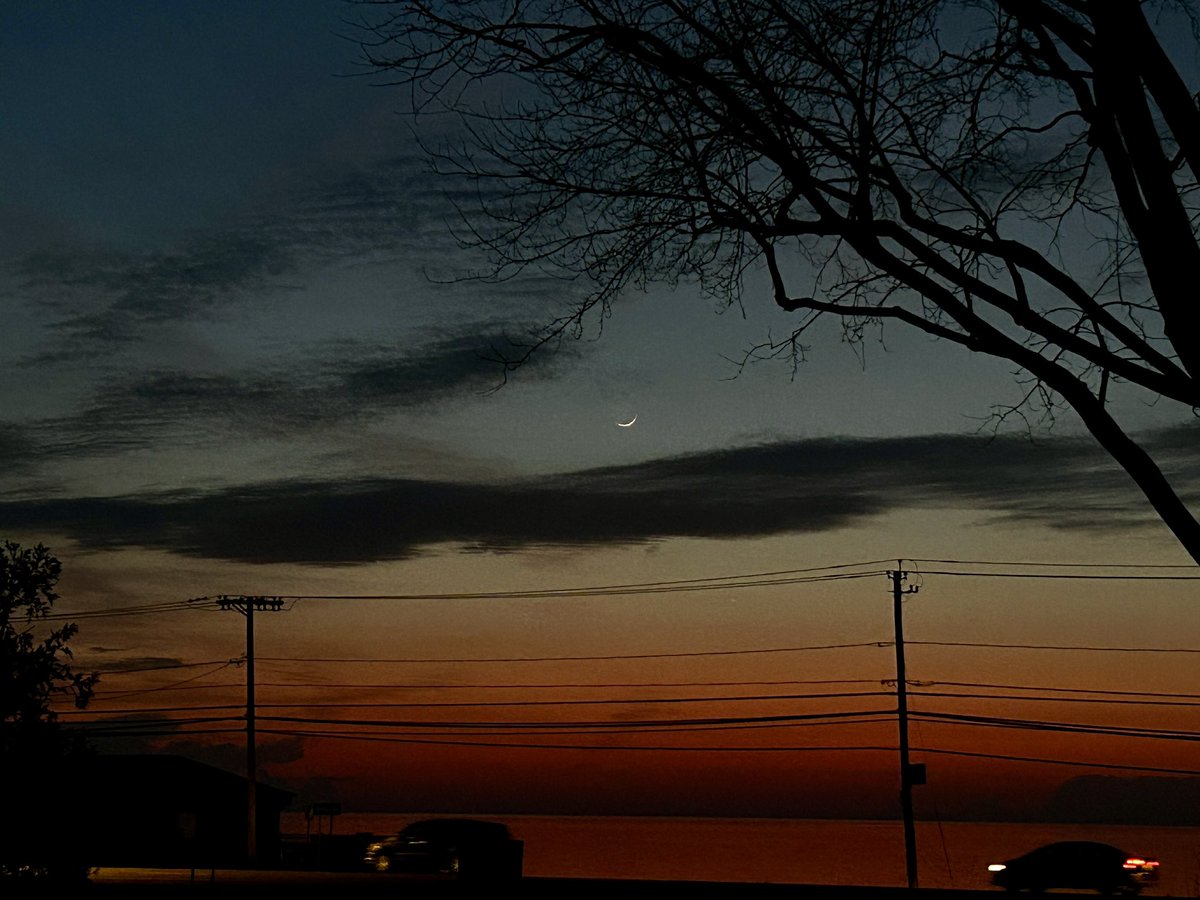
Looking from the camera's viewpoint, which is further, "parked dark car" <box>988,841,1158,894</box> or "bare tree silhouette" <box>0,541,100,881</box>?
"parked dark car" <box>988,841,1158,894</box>

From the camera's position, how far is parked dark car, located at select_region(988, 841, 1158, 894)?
114ft

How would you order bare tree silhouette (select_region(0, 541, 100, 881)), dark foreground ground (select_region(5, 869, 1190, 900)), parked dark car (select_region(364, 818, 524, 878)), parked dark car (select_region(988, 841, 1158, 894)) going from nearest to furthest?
1. dark foreground ground (select_region(5, 869, 1190, 900))
2. bare tree silhouette (select_region(0, 541, 100, 881))
3. parked dark car (select_region(988, 841, 1158, 894))
4. parked dark car (select_region(364, 818, 524, 878))

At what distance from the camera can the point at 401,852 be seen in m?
41.9

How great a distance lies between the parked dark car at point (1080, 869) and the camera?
3481cm

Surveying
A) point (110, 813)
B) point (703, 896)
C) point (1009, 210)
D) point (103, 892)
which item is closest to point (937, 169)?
point (1009, 210)

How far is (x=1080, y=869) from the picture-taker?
3575cm

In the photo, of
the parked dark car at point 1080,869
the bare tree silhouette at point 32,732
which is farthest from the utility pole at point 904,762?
the bare tree silhouette at point 32,732

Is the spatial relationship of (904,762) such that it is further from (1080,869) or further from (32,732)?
(32,732)

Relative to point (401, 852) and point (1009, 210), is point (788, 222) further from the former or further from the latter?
point (401, 852)

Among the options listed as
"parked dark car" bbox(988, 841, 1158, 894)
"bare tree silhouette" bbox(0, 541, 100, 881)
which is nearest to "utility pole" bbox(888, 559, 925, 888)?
"parked dark car" bbox(988, 841, 1158, 894)

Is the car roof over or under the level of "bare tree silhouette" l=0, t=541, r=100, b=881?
under

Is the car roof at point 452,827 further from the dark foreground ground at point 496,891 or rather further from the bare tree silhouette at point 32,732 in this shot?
the dark foreground ground at point 496,891

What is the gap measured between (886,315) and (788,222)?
31.0 inches

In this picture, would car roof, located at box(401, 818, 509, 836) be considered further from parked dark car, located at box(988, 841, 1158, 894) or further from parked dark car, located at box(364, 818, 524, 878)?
parked dark car, located at box(988, 841, 1158, 894)
